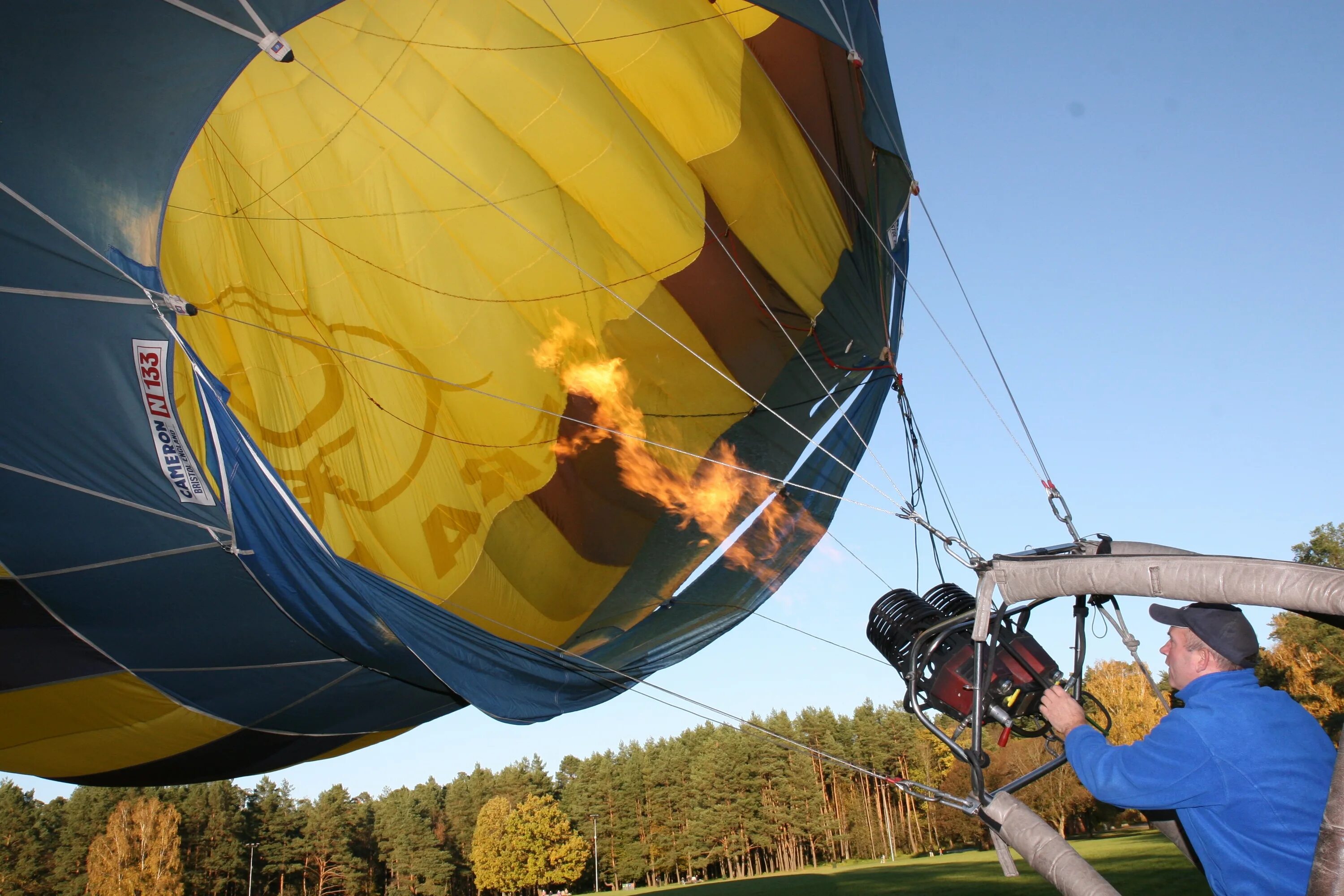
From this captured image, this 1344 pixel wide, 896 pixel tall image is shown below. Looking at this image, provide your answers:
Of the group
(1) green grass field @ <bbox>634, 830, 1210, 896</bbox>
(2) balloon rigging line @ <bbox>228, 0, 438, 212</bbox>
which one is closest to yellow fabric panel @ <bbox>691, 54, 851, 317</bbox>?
(2) balloon rigging line @ <bbox>228, 0, 438, 212</bbox>

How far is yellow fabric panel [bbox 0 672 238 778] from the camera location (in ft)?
17.7

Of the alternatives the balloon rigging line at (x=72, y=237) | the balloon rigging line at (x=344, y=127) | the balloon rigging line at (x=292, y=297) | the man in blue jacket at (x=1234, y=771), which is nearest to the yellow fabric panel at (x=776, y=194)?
the balloon rigging line at (x=344, y=127)

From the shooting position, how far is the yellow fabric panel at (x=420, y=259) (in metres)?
4.07

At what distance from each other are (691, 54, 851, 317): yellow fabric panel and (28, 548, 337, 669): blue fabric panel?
310 cm

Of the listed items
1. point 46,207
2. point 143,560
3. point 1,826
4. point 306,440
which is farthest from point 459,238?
point 1,826

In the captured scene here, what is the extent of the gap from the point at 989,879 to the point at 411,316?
13.0 meters

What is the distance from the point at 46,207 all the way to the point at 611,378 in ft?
8.11

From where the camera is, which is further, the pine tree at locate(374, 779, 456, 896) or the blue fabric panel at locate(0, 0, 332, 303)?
the pine tree at locate(374, 779, 456, 896)

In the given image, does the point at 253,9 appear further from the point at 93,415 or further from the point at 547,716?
the point at 547,716

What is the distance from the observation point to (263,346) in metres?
4.29

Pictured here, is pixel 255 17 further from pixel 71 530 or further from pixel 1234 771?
pixel 1234 771

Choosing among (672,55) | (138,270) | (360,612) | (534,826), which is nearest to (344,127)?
(138,270)

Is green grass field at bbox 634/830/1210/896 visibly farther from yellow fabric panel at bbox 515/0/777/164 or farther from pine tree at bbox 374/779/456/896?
pine tree at bbox 374/779/456/896

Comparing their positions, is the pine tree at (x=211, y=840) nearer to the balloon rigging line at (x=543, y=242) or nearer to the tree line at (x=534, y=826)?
the tree line at (x=534, y=826)
